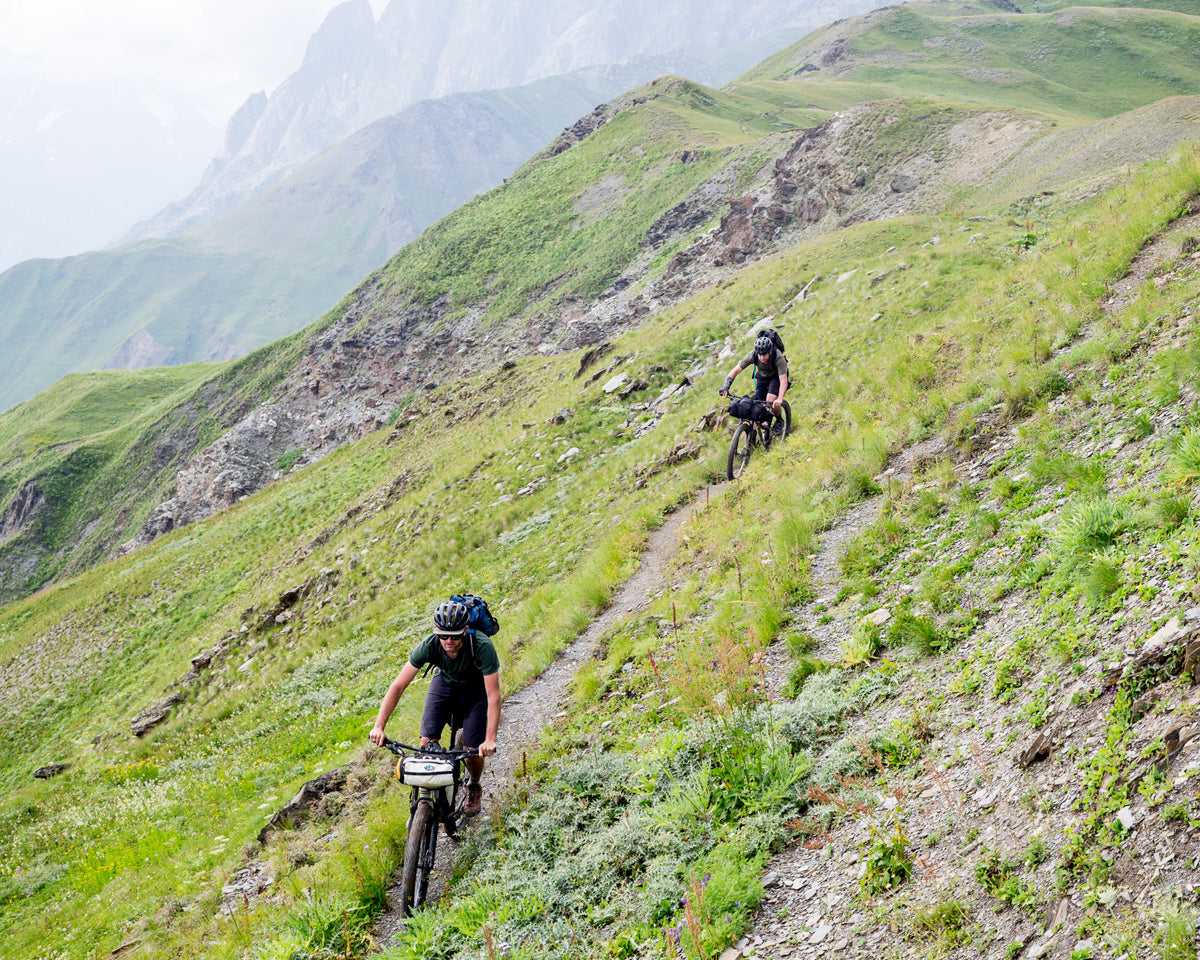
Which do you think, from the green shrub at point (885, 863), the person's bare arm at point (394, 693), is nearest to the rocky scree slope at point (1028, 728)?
the green shrub at point (885, 863)

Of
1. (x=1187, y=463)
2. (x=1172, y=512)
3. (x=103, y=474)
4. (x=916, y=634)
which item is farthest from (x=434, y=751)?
(x=103, y=474)

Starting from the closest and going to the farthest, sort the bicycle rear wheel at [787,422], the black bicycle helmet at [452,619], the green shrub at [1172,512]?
the green shrub at [1172,512]
the black bicycle helmet at [452,619]
the bicycle rear wheel at [787,422]

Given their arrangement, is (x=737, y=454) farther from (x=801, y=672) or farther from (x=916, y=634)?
(x=916, y=634)

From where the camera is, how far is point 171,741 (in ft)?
55.8

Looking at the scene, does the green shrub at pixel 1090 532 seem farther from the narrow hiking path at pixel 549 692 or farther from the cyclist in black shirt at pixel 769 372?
the cyclist in black shirt at pixel 769 372

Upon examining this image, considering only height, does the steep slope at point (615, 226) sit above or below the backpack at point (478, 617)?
above

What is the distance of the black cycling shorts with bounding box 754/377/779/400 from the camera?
14.6m

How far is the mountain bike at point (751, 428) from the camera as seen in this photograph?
577 inches

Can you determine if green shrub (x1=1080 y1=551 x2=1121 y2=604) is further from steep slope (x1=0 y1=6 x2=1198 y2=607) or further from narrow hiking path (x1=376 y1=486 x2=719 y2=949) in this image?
steep slope (x1=0 y1=6 x2=1198 y2=607)

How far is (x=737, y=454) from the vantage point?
49.7 feet

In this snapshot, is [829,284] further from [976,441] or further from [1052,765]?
[1052,765]

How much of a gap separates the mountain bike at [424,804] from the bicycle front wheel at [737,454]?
9530 mm

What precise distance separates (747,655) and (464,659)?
3.17 metres

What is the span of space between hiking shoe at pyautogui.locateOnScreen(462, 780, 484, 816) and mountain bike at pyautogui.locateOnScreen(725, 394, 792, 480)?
360 inches
